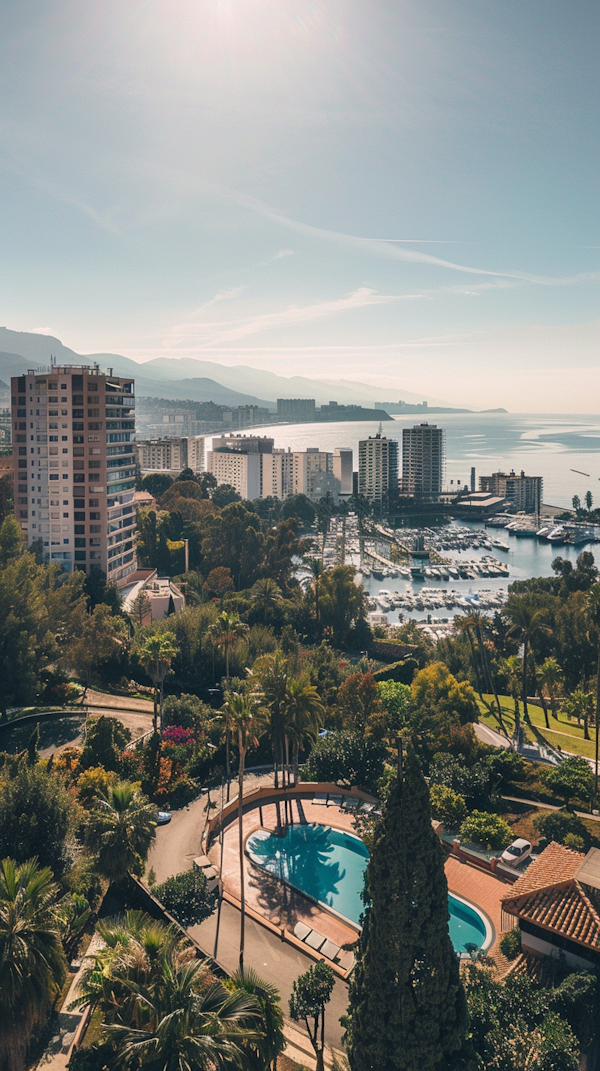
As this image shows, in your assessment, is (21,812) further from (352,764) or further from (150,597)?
(150,597)

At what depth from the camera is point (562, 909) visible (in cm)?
1678

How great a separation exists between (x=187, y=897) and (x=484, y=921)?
28.3 ft

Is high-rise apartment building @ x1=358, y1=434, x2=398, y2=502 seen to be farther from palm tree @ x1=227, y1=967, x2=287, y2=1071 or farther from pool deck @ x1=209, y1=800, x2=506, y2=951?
palm tree @ x1=227, y1=967, x2=287, y2=1071

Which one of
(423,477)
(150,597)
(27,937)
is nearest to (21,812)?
(27,937)

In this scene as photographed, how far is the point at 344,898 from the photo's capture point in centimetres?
2214

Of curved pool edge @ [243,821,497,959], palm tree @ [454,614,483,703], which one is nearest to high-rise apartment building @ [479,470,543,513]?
palm tree @ [454,614,483,703]

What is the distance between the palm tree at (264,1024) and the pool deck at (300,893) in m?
5.93

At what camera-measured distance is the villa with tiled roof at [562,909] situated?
16188mm

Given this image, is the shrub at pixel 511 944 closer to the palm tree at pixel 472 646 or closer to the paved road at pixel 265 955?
the paved road at pixel 265 955

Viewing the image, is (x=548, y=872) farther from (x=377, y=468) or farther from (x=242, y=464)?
(x=377, y=468)

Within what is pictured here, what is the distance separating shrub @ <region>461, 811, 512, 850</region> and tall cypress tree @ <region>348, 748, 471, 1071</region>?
36.5ft

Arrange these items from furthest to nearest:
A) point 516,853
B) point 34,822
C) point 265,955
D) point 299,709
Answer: point 299,709 < point 516,853 < point 34,822 < point 265,955

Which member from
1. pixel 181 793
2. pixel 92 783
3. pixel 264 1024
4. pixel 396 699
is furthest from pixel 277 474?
pixel 264 1024

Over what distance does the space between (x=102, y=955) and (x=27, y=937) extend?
60.6 inches
